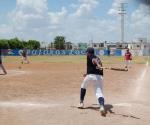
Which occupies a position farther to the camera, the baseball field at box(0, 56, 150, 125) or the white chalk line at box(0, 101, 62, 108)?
the white chalk line at box(0, 101, 62, 108)

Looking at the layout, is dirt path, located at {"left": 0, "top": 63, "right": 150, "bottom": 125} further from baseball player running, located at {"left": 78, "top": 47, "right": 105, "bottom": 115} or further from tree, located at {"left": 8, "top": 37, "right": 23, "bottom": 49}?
tree, located at {"left": 8, "top": 37, "right": 23, "bottom": 49}

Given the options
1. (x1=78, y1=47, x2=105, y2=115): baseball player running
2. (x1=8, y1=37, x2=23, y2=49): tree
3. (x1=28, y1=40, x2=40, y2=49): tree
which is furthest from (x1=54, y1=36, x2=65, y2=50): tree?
(x1=78, y1=47, x2=105, y2=115): baseball player running

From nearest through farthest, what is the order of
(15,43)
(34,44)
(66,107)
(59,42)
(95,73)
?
1. (95,73)
2. (66,107)
3. (15,43)
4. (59,42)
5. (34,44)

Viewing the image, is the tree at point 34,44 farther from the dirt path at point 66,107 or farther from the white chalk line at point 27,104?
the white chalk line at point 27,104

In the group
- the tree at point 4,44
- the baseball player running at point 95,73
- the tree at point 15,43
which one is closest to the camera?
the baseball player running at point 95,73

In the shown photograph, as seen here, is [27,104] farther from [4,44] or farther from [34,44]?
[34,44]

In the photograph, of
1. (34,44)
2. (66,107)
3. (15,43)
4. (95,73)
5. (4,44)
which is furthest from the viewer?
(34,44)

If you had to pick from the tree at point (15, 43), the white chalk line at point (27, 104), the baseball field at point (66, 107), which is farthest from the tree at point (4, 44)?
the white chalk line at point (27, 104)

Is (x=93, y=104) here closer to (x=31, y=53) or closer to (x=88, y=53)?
(x=88, y=53)

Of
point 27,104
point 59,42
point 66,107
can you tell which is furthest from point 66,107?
point 59,42

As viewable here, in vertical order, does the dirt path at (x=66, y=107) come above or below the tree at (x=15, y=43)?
above

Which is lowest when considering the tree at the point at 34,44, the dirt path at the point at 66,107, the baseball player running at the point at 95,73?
the tree at the point at 34,44

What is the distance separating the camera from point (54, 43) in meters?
162

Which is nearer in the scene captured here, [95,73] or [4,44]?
[95,73]
